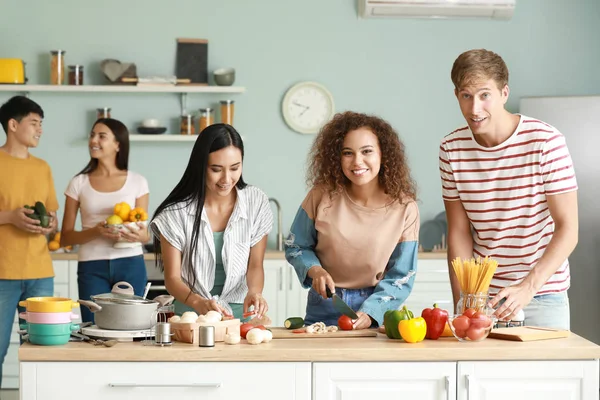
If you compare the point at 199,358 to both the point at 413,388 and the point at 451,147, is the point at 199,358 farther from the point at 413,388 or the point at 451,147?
the point at 451,147

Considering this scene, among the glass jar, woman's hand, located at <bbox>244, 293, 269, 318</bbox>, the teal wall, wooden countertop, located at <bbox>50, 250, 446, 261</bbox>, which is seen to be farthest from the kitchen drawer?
the teal wall

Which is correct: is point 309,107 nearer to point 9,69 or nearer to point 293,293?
point 293,293

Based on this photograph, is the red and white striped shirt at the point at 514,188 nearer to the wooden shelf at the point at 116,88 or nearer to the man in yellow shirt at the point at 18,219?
the man in yellow shirt at the point at 18,219

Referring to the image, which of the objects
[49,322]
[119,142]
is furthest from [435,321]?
[119,142]

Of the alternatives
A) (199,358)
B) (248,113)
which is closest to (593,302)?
(248,113)

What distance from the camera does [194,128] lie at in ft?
17.9

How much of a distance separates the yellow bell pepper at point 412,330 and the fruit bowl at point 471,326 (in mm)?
92

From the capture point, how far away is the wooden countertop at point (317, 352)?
212 cm

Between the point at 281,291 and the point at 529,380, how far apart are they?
116 inches

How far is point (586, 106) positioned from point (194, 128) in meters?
2.53

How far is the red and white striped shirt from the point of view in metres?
2.49

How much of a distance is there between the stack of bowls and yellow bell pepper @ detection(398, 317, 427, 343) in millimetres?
898

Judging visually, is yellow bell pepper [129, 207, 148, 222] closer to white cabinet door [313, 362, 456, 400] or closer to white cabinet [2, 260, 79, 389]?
white cabinet [2, 260, 79, 389]

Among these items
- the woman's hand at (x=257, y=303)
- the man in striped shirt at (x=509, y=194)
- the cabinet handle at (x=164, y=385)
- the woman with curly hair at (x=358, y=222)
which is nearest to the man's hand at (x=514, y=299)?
the man in striped shirt at (x=509, y=194)
